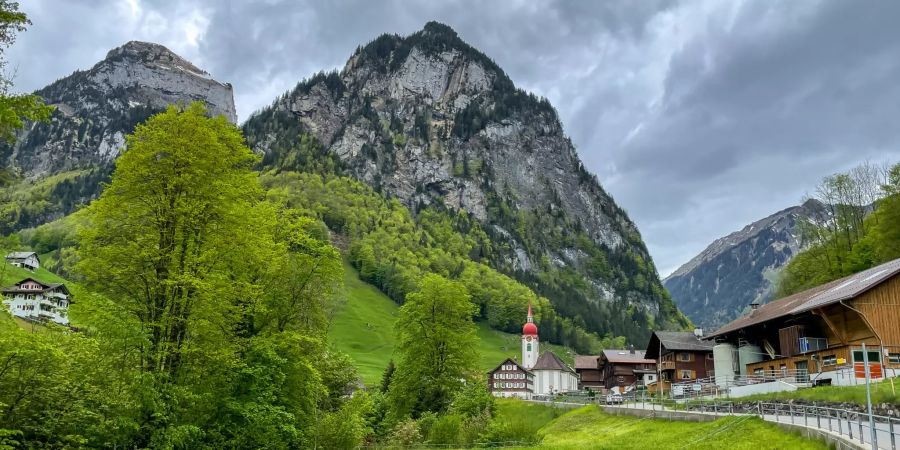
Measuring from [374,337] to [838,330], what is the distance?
128 meters

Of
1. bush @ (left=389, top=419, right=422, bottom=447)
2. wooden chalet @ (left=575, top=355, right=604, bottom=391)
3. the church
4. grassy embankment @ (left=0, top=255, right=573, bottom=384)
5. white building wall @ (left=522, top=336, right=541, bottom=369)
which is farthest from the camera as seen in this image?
white building wall @ (left=522, top=336, right=541, bottom=369)

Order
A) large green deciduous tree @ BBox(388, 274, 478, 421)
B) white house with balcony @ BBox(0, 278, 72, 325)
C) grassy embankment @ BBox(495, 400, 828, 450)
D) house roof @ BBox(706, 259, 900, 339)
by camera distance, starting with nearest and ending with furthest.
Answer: grassy embankment @ BBox(495, 400, 828, 450) → house roof @ BBox(706, 259, 900, 339) → large green deciduous tree @ BBox(388, 274, 478, 421) → white house with balcony @ BBox(0, 278, 72, 325)

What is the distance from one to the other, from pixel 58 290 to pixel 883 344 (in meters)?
122

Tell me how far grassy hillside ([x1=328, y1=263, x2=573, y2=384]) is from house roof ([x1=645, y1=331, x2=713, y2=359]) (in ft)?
192

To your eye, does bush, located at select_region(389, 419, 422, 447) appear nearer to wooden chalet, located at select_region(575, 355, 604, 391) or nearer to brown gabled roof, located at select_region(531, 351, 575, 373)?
wooden chalet, located at select_region(575, 355, 604, 391)

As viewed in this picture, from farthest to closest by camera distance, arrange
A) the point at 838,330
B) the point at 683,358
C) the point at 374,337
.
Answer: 1. the point at 374,337
2. the point at 683,358
3. the point at 838,330

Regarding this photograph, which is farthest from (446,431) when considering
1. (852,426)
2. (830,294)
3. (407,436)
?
(830,294)

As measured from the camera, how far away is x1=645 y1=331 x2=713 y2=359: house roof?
247 feet

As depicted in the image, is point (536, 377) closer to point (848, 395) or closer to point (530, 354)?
point (530, 354)

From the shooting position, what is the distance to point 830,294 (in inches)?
1797

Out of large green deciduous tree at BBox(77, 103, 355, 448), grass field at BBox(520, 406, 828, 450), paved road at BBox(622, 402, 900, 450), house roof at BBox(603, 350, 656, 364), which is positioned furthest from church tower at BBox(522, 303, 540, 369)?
large green deciduous tree at BBox(77, 103, 355, 448)

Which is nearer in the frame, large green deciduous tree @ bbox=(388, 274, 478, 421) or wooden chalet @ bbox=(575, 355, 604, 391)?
large green deciduous tree @ bbox=(388, 274, 478, 421)

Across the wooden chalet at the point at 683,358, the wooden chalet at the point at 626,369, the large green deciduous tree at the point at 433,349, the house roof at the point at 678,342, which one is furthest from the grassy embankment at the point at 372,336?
the large green deciduous tree at the point at 433,349

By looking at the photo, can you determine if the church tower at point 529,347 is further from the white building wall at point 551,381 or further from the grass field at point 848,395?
the grass field at point 848,395
